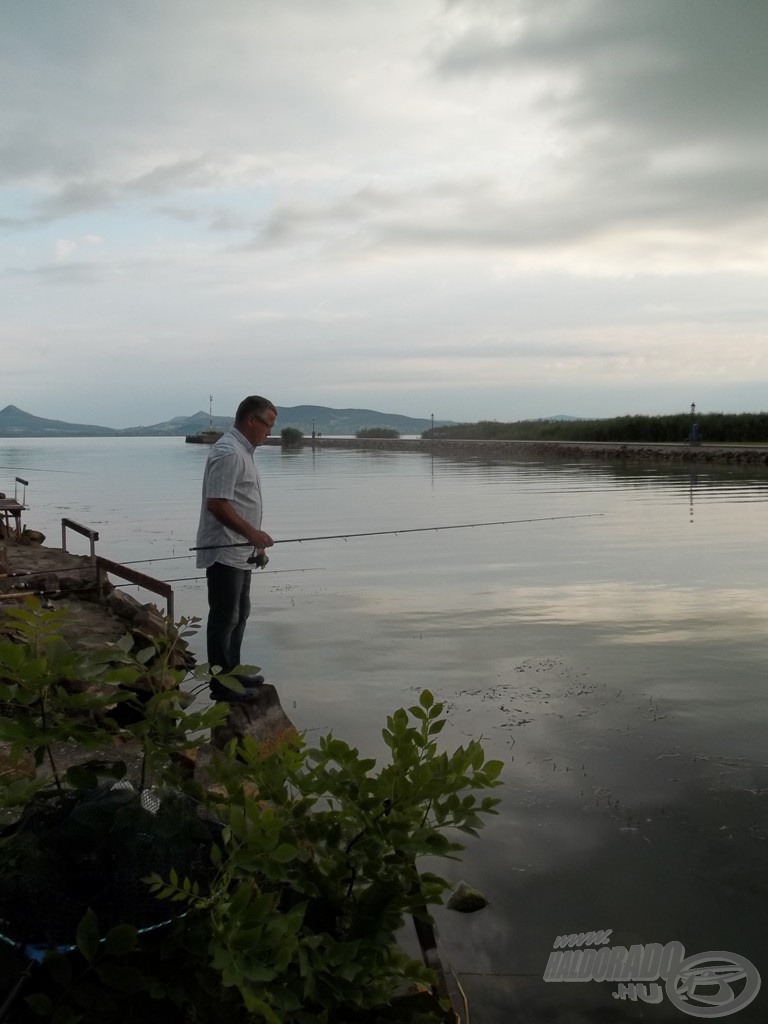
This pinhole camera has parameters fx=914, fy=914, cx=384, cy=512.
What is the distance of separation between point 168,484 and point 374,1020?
42281mm

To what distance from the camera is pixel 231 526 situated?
607 cm

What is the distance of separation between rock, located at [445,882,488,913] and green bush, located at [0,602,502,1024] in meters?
2.70

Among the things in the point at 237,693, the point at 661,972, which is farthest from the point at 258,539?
the point at 661,972

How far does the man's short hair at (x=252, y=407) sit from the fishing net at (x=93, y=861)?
4463 millimetres

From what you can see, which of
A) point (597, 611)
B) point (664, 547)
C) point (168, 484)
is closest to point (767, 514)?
point (664, 547)

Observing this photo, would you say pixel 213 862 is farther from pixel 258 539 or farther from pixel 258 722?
pixel 258 722

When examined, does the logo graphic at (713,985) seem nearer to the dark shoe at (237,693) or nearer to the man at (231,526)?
the dark shoe at (237,693)

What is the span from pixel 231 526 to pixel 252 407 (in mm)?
844

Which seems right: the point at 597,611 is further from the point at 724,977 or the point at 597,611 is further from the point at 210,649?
the point at 724,977

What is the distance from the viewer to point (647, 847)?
5090 mm

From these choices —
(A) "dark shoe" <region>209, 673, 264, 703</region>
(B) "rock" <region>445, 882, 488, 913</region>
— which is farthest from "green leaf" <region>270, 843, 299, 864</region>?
(A) "dark shoe" <region>209, 673, 264, 703</region>

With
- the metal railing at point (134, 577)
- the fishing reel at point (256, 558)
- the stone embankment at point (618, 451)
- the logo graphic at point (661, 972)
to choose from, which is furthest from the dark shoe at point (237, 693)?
the stone embankment at point (618, 451)

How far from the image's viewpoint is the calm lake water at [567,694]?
4.37m

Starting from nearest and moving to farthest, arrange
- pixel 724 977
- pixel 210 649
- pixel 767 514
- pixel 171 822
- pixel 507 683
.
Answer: pixel 171 822 → pixel 724 977 → pixel 210 649 → pixel 507 683 → pixel 767 514
